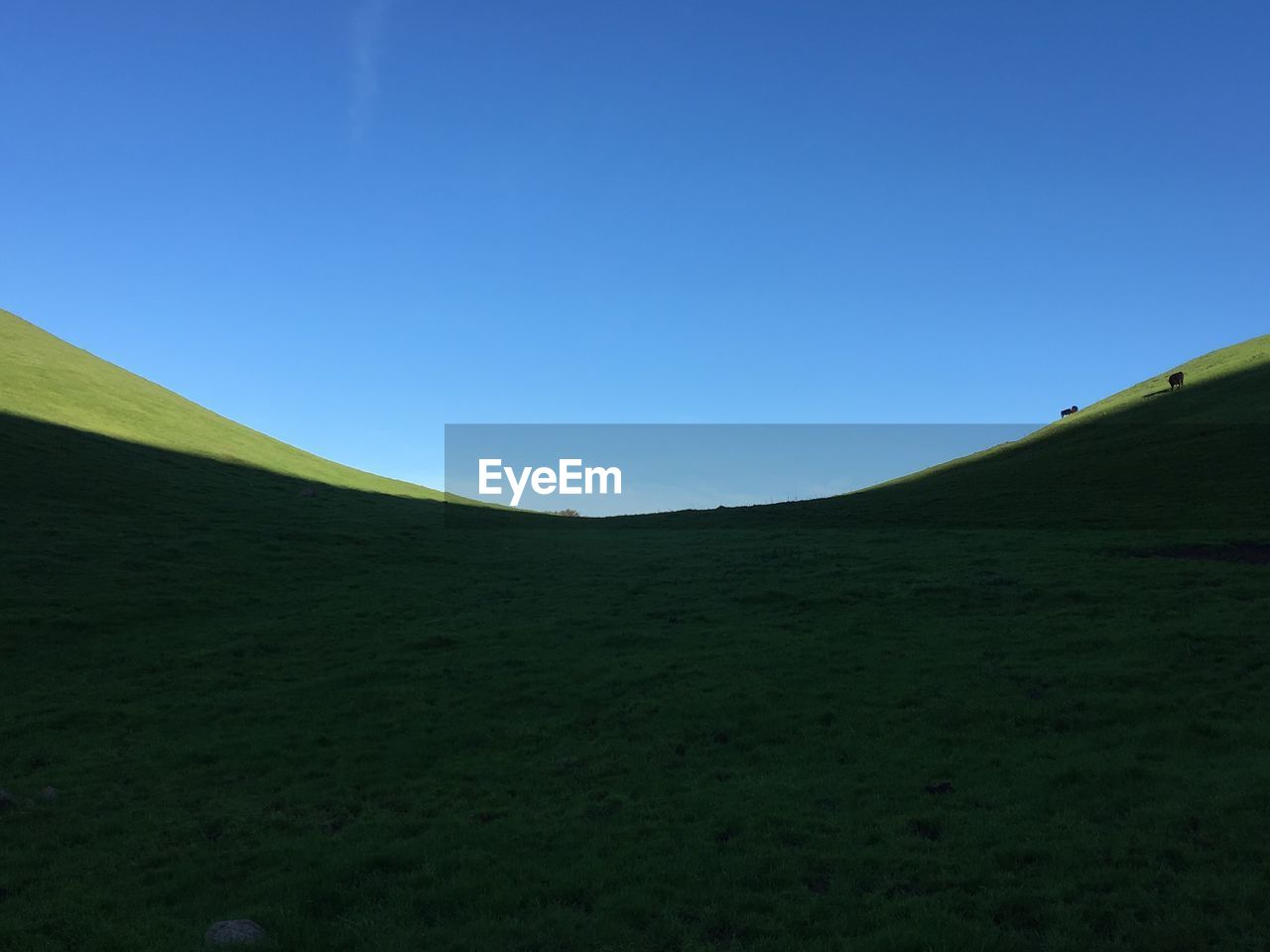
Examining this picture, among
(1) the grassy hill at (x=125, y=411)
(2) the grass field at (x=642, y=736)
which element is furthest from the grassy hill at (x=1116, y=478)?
(1) the grassy hill at (x=125, y=411)

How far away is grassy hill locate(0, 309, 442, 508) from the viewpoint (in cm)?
6656

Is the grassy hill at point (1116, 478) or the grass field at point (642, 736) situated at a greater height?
the grassy hill at point (1116, 478)

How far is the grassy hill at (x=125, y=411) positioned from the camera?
6656 centimetres

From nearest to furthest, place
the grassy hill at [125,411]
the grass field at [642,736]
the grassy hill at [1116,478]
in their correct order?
the grass field at [642,736] → the grassy hill at [1116,478] → the grassy hill at [125,411]

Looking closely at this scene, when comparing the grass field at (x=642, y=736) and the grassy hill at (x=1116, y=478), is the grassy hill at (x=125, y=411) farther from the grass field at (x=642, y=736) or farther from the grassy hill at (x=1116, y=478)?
the grassy hill at (x=1116, y=478)

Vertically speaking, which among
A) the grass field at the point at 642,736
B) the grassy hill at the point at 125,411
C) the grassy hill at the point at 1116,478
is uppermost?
the grassy hill at the point at 125,411

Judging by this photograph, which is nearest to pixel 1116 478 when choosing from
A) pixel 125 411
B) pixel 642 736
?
pixel 642 736

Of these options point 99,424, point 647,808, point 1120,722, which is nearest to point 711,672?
point 647,808

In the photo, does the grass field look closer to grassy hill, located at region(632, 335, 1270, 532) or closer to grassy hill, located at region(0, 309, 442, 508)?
grassy hill, located at region(632, 335, 1270, 532)

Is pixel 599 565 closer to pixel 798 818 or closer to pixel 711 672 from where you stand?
pixel 711 672

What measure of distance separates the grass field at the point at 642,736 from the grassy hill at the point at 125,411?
21.9 m

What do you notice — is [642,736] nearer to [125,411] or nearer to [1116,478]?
[1116,478]

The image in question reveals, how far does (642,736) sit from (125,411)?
74.5m

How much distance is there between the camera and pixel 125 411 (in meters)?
75.1
